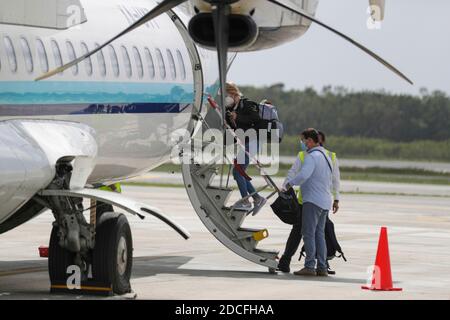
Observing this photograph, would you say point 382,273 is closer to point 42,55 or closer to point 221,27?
point 221,27

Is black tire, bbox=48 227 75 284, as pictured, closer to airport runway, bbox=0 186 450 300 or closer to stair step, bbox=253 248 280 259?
airport runway, bbox=0 186 450 300

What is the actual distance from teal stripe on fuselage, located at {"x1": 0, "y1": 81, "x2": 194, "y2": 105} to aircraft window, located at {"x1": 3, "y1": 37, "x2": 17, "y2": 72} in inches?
7.3

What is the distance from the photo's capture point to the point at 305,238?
58.9 feet

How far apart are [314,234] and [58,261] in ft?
13.8

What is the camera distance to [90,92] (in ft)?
52.3

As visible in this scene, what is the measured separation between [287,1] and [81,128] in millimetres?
3429

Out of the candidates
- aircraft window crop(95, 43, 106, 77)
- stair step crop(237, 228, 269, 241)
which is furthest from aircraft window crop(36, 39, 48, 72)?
stair step crop(237, 228, 269, 241)

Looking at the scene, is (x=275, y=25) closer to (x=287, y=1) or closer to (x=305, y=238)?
(x=287, y=1)

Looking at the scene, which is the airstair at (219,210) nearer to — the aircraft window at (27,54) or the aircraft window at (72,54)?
the aircraft window at (72,54)

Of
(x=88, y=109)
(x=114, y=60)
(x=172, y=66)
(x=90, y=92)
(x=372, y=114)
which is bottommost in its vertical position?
(x=372, y=114)

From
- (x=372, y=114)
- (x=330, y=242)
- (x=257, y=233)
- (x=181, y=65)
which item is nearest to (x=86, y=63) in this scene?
(x=181, y=65)

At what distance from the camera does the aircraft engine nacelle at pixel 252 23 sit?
13.1 meters

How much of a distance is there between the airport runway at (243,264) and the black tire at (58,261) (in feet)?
0.82

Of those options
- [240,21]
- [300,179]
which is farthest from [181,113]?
[240,21]
